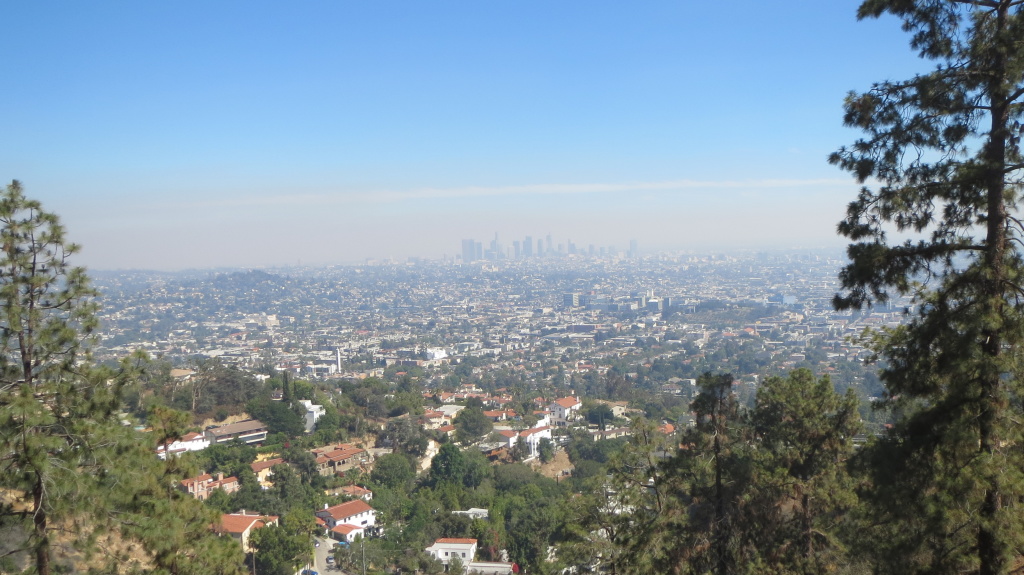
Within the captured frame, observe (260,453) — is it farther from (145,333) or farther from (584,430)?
(145,333)

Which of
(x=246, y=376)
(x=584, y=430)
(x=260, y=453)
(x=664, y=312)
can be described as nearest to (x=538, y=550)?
(x=260, y=453)

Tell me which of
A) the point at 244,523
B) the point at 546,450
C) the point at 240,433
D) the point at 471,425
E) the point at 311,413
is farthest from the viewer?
the point at 471,425

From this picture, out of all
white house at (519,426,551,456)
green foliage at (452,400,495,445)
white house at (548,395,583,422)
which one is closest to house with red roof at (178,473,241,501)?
green foliage at (452,400,495,445)

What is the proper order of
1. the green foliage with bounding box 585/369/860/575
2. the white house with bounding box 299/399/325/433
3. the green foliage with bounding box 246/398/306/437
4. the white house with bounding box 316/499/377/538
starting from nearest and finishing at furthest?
the green foliage with bounding box 585/369/860/575 → the white house with bounding box 316/499/377/538 → the green foliage with bounding box 246/398/306/437 → the white house with bounding box 299/399/325/433

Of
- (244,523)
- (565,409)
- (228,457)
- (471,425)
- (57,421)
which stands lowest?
(565,409)

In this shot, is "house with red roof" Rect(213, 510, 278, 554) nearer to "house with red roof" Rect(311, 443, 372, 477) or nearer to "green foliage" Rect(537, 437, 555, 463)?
"house with red roof" Rect(311, 443, 372, 477)

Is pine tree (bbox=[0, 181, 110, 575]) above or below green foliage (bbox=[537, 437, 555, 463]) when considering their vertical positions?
above

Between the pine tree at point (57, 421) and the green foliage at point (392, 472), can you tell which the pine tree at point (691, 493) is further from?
the green foliage at point (392, 472)

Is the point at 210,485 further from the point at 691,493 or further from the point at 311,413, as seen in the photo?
the point at 691,493

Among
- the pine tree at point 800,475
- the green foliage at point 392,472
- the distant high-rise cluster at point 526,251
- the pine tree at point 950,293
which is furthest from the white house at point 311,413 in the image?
the distant high-rise cluster at point 526,251

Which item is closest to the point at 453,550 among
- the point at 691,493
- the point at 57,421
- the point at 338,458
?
the point at 338,458
